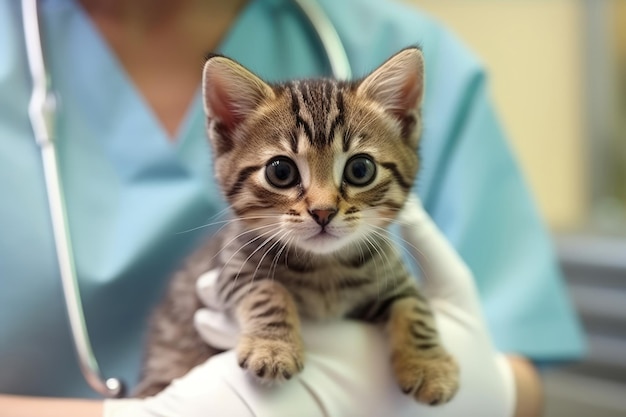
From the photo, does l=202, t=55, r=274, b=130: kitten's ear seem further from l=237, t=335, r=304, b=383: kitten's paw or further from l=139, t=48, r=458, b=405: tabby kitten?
l=237, t=335, r=304, b=383: kitten's paw

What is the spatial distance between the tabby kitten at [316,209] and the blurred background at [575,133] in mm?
1155

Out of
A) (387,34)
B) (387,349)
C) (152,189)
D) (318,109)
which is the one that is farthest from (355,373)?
(387,34)

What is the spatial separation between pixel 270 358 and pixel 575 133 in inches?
60.3

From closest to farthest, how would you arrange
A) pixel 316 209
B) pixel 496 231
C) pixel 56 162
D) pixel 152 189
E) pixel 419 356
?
pixel 316 209, pixel 419 356, pixel 56 162, pixel 152 189, pixel 496 231

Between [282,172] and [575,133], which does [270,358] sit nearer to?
[282,172]

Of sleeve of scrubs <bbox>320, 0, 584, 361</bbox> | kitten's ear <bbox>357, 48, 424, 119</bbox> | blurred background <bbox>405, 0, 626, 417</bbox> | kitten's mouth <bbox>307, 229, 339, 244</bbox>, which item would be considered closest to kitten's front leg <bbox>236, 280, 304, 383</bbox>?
kitten's mouth <bbox>307, 229, 339, 244</bbox>

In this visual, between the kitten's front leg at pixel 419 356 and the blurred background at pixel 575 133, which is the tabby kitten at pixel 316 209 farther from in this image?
the blurred background at pixel 575 133

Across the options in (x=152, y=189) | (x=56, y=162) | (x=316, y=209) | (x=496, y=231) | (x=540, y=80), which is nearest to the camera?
(x=316, y=209)

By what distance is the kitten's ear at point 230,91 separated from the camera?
65 cm

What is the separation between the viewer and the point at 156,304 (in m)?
0.98

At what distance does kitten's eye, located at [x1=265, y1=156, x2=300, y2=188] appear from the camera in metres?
0.66

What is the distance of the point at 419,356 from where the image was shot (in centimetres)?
76

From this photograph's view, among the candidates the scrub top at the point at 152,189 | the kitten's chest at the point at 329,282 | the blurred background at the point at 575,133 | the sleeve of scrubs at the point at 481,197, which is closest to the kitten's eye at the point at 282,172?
the kitten's chest at the point at 329,282

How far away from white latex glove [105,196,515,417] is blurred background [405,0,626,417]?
1004mm
